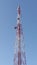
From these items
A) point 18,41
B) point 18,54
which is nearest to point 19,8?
point 18,41

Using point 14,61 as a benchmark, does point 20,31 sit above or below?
above

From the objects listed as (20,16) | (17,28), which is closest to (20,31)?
(17,28)

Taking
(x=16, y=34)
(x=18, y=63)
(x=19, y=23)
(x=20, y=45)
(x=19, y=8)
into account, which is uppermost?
(x=19, y=8)

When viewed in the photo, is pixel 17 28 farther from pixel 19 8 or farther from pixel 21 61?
pixel 21 61

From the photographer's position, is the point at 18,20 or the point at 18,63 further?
the point at 18,20

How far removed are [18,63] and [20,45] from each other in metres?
3.27

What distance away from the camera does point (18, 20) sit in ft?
107

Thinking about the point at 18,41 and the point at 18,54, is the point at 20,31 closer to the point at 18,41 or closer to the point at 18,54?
the point at 18,41

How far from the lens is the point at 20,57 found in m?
30.3

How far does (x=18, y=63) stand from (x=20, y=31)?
5.55m

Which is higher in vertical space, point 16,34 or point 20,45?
point 16,34

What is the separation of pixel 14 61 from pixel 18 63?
1.05 metres

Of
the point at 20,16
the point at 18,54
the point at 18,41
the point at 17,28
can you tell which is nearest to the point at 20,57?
the point at 18,54

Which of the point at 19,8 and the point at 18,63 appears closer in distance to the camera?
the point at 18,63
